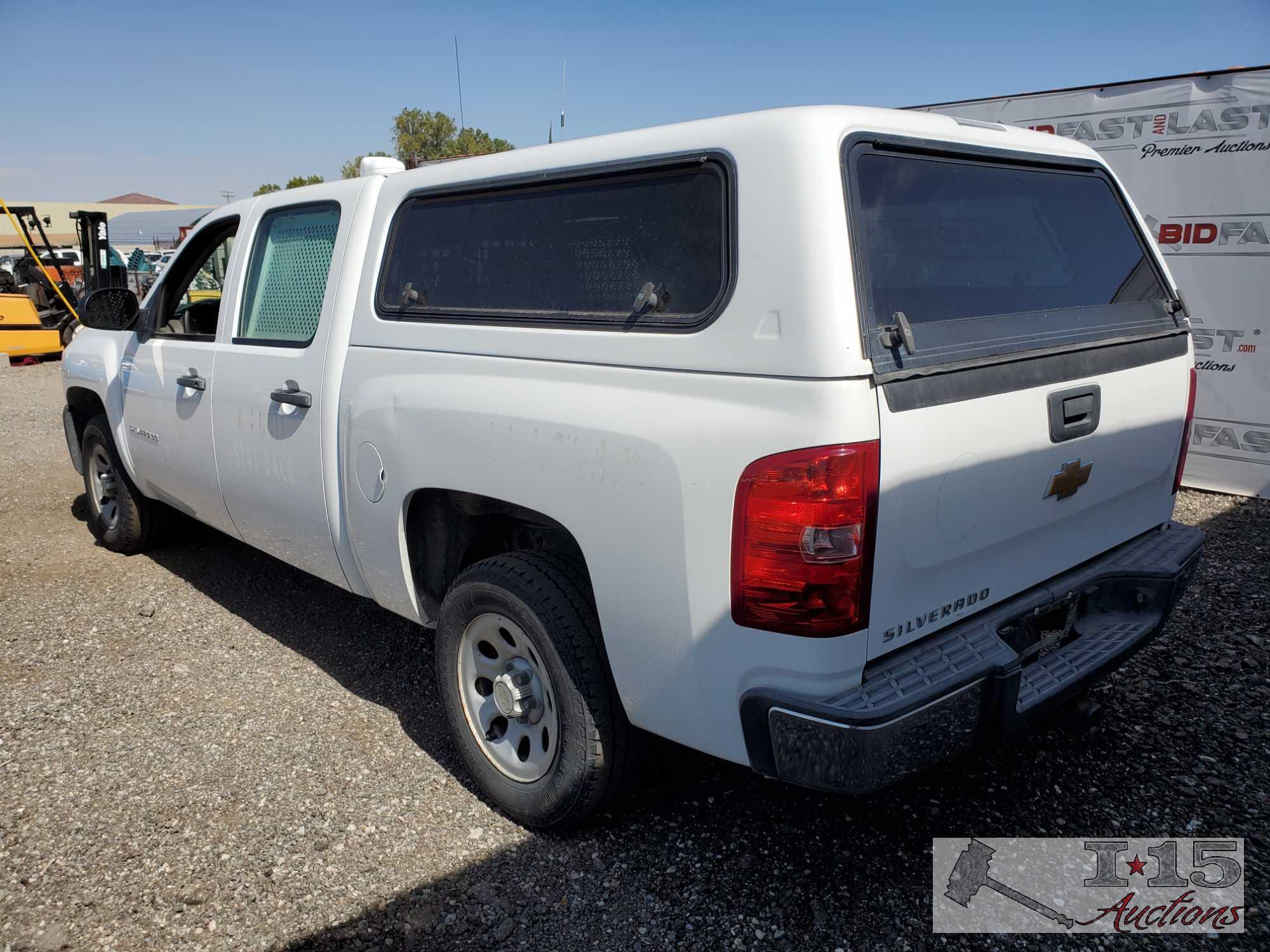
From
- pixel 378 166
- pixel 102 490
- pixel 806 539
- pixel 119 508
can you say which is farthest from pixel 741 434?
pixel 102 490

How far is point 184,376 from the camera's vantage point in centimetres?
392

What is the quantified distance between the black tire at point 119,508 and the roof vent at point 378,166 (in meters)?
2.49

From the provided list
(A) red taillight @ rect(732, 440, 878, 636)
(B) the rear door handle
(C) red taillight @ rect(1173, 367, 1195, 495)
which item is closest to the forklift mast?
(A) red taillight @ rect(732, 440, 878, 636)

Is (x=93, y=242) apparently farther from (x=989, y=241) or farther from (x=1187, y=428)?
(x=1187, y=428)

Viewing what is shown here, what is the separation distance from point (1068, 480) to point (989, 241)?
754mm

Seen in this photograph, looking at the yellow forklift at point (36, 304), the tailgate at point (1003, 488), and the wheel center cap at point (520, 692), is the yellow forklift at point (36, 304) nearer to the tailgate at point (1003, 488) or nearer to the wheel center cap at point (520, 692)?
the wheel center cap at point (520, 692)

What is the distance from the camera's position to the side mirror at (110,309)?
4289mm

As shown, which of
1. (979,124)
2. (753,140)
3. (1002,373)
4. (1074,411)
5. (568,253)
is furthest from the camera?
(979,124)

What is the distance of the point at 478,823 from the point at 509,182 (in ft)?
6.62

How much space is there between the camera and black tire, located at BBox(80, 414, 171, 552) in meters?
5.01

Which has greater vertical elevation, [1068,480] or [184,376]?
[184,376]

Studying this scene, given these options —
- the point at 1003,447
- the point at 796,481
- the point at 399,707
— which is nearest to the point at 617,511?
the point at 796,481

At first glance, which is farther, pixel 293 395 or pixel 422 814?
pixel 293 395

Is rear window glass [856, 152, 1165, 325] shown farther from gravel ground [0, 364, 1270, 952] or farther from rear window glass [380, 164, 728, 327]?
gravel ground [0, 364, 1270, 952]
